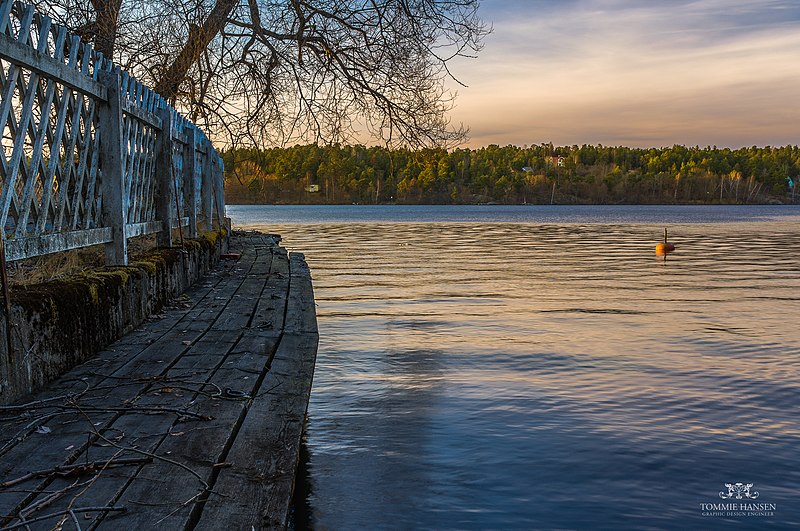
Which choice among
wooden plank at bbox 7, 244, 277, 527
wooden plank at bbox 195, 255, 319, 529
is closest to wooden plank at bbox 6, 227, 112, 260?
wooden plank at bbox 7, 244, 277, 527

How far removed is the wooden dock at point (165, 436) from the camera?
9.10ft

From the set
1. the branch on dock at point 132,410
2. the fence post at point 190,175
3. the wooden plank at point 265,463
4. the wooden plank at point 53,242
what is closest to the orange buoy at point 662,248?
the fence post at point 190,175

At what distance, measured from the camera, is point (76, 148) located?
648 centimetres

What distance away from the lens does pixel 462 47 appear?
41.0 feet

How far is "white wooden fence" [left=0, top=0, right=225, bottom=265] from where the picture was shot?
466 centimetres

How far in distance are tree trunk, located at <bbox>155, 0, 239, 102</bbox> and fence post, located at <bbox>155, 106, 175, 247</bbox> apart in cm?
385

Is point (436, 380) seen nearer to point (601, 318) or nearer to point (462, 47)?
point (601, 318)

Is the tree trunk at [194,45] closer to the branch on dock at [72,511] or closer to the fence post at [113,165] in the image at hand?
the fence post at [113,165]

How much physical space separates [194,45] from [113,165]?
7.05 metres

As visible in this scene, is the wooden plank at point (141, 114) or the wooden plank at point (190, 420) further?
the wooden plank at point (141, 114)

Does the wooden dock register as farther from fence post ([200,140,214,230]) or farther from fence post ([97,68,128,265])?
fence post ([200,140,214,230])

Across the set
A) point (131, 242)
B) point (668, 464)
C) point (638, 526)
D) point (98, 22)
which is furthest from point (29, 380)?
point (98, 22)

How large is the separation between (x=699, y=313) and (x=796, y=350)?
3355 mm

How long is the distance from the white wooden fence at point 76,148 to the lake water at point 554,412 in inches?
99.6
